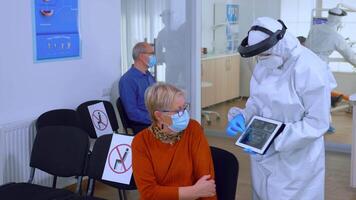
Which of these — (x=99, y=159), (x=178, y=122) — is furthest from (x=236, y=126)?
(x=99, y=159)

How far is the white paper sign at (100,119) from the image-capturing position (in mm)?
4102

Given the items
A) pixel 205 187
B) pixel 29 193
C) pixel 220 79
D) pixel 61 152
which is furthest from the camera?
pixel 220 79

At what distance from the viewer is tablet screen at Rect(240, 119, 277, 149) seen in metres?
2.23

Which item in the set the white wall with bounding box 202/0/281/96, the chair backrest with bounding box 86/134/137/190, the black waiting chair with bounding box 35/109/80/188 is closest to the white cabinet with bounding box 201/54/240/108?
the white wall with bounding box 202/0/281/96

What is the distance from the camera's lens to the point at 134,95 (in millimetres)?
4172

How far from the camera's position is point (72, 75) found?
4.07 m

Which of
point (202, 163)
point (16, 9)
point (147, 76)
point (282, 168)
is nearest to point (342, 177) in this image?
point (147, 76)

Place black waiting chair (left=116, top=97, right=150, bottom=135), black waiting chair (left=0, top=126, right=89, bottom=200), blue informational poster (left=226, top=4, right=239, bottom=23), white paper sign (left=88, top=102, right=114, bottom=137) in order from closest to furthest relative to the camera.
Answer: black waiting chair (left=0, top=126, right=89, bottom=200), white paper sign (left=88, top=102, right=114, bottom=137), black waiting chair (left=116, top=97, right=150, bottom=135), blue informational poster (left=226, top=4, right=239, bottom=23)

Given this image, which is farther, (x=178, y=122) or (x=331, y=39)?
(x=331, y=39)

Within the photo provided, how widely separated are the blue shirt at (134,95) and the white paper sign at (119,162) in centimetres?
132

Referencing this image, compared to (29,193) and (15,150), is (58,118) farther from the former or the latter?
(29,193)

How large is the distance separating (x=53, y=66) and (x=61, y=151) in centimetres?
108

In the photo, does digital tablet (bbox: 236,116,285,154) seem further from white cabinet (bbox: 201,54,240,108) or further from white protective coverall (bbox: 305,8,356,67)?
white cabinet (bbox: 201,54,240,108)

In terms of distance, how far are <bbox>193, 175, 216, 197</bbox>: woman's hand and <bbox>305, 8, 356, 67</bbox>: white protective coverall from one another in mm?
3785
